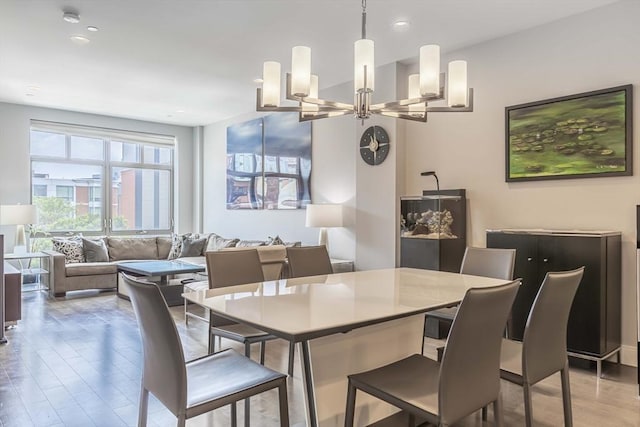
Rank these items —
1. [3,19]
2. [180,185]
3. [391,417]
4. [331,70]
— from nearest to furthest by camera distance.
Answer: [391,417]
[3,19]
[331,70]
[180,185]

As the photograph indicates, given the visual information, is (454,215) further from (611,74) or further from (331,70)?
(331,70)

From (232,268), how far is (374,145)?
2.79m

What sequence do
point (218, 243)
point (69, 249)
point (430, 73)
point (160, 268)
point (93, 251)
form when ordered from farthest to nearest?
point (218, 243), point (93, 251), point (69, 249), point (160, 268), point (430, 73)

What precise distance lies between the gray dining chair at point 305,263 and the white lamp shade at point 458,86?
1403 mm

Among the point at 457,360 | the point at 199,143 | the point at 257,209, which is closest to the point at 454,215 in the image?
the point at 457,360

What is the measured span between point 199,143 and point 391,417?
23.7ft

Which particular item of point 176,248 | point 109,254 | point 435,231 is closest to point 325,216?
point 435,231

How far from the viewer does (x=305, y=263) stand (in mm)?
3180

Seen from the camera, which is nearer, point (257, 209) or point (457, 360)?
point (457, 360)

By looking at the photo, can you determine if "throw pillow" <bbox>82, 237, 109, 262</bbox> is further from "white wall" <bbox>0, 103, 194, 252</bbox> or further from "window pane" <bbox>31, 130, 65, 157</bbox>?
"window pane" <bbox>31, 130, 65, 157</bbox>

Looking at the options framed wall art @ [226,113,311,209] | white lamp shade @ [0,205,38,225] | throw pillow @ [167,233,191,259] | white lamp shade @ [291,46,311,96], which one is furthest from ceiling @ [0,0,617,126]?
throw pillow @ [167,233,191,259]

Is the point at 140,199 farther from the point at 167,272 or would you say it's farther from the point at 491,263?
the point at 491,263

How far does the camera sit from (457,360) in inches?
63.0

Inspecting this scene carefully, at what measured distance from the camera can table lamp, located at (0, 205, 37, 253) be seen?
625cm
